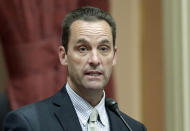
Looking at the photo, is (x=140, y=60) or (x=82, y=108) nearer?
(x=82, y=108)

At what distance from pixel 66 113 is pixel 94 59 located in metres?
0.33

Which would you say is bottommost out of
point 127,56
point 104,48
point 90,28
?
point 127,56

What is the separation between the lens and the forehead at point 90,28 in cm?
255

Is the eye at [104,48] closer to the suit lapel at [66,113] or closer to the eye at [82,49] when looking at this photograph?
the eye at [82,49]

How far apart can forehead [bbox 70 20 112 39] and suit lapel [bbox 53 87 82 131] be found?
35 cm

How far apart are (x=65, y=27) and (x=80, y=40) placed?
0.18m

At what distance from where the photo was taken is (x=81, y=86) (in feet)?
8.31

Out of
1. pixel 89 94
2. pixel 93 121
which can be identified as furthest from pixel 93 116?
pixel 89 94

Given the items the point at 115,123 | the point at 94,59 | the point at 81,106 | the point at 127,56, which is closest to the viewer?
the point at 94,59

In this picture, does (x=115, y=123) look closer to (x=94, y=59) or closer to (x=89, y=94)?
(x=89, y=94)

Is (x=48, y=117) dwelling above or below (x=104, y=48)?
below

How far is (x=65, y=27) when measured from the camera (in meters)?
2.68

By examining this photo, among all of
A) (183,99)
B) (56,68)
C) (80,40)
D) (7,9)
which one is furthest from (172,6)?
(80,40)

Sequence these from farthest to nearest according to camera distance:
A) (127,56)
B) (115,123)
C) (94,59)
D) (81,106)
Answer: (127,56) < (115,123) < (81,106) < (94,59)
